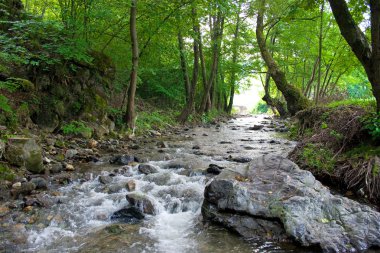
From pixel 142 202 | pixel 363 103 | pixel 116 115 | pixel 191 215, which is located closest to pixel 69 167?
pixel 142 202

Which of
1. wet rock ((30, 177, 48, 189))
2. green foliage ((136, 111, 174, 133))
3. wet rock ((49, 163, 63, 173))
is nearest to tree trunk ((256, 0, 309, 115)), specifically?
green foliage ((136, 111, 174, 133))

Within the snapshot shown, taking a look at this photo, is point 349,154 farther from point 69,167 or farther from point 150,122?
point 150,122

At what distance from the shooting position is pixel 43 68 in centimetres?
852

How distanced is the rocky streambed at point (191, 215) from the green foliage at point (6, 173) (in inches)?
12.9

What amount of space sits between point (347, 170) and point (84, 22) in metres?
9.14

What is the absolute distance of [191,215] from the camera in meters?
4.77

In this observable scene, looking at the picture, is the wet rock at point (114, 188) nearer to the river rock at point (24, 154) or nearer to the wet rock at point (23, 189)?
the wet rock at point (23, 189)

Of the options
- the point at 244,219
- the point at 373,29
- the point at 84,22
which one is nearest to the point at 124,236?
the point at 244,219

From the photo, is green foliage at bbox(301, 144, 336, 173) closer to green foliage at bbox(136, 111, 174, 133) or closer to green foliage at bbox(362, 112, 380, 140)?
green foliage at bbox(362, 112, 380, 140)

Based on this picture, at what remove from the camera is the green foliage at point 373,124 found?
582cm

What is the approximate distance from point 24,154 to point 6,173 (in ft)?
1.95

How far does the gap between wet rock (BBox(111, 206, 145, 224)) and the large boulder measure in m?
1.00

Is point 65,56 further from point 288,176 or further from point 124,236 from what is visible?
point 288,176

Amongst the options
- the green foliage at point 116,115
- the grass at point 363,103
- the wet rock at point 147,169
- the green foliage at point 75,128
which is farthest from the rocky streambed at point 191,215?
the green foliage at point 116,115
